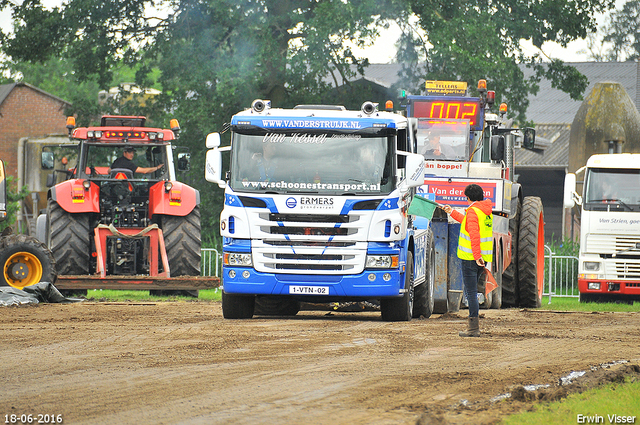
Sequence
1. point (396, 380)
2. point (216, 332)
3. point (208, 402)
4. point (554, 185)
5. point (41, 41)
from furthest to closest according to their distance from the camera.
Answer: point (554, 185) < point (41, 41) < point (216, 332) < point (396, 380) < point (208, 402)

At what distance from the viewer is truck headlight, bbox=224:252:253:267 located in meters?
13.2

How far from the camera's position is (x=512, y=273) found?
66.6ft

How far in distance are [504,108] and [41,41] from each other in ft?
57.0

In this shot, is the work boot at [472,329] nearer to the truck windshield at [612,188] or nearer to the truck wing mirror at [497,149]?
the truck wing mirror at [497,149]

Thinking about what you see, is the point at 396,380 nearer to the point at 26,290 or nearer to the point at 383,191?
the point at 383,191

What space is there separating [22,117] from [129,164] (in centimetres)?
3935

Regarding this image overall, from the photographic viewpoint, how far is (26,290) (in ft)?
51.9

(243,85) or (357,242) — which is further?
(243,85)

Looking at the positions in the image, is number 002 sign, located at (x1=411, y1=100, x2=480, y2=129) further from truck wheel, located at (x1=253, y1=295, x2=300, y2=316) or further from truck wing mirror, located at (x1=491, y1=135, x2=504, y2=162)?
truck wheel, located at (x1=253, y1=295, x2=300, y2=316)

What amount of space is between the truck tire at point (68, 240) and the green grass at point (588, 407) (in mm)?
11175

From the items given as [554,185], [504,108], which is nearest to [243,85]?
[504,108]

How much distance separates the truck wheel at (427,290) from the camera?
1521 cm

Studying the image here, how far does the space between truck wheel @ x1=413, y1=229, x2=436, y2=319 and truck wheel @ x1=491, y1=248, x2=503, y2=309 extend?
7.44 feet

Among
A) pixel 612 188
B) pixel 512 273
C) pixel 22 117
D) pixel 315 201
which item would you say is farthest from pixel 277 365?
pixel 22 117
